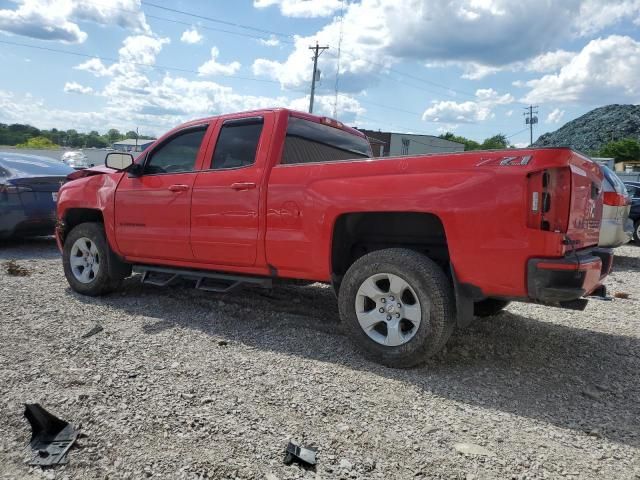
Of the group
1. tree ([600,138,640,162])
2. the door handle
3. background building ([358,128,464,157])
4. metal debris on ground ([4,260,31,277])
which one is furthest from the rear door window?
tree ([600,138,640,162])

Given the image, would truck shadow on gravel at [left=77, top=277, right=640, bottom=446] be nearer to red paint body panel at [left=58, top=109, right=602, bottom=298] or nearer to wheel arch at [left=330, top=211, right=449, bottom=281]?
red paint body panel at [left=58, top=109, right=602, bottom=298]

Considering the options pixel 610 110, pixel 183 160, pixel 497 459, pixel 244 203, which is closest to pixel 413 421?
pixel 497 459

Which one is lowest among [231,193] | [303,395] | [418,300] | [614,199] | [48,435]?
[48,435]

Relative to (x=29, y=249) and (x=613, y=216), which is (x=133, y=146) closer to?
(x=29, y=249)

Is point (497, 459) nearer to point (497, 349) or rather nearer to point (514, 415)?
point (514, 415)

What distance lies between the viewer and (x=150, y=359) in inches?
150

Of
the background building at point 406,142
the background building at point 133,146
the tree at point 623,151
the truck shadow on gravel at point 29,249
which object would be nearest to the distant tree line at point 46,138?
the background building at point 133,146

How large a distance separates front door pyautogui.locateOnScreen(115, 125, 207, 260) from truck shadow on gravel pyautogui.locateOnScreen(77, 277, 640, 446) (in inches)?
25.7

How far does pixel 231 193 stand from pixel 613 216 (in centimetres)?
359

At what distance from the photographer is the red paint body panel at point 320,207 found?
3240 mm

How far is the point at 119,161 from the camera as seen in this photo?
5.43 m

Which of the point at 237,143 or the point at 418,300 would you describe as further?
the point at 237,143

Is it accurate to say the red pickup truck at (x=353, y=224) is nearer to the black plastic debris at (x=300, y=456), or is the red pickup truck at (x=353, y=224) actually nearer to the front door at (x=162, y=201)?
the front door at (x=162, y=201)

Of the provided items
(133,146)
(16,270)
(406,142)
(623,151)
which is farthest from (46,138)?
(16,270)
